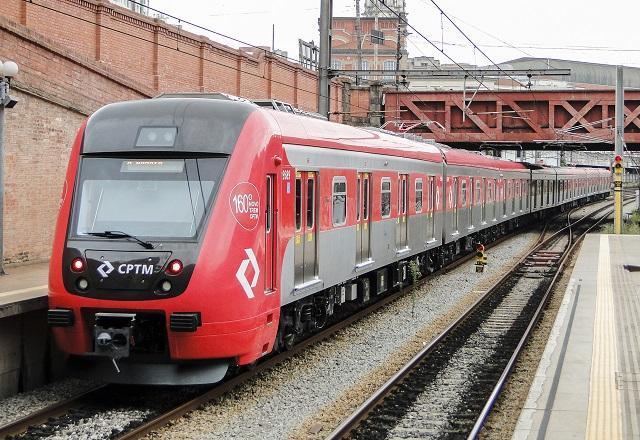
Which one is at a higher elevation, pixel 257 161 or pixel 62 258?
pixel 257 161

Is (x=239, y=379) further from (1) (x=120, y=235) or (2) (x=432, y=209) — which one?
(2) (x=432, y=209)

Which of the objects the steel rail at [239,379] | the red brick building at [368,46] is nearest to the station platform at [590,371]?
the steel rail at [239,379]

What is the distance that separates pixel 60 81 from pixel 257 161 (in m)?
9.69

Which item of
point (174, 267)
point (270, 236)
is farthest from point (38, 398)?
point (270, 236)

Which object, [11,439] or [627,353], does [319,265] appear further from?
[11,439]

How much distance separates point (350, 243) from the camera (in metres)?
12.8

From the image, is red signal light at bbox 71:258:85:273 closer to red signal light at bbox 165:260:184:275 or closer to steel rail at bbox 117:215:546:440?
red signal light at bbox 165:260:184:275

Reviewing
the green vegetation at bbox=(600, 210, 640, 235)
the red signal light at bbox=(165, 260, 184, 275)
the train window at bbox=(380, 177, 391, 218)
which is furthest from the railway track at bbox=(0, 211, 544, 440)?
the green vegetation at bbox=(600, 210, 640, 235)

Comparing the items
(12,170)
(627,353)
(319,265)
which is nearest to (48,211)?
(12,170)

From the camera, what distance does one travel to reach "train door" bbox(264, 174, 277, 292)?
920cm

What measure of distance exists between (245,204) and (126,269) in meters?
1.30

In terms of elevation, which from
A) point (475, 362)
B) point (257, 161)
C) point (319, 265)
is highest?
point (257, 161)

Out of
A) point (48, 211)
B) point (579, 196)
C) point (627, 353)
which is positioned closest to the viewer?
point (627, 353)

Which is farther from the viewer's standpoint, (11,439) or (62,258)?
(62,258)
